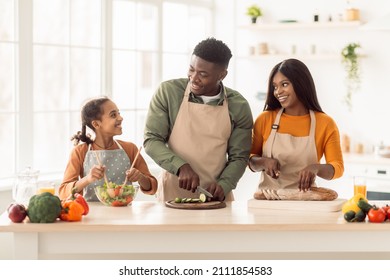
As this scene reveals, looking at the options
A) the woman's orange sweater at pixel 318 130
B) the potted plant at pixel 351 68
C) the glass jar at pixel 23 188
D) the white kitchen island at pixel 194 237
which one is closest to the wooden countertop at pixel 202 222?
the white kitchen island at pixel 194 237

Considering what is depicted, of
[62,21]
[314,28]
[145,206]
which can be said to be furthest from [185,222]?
Answer: [314,28]

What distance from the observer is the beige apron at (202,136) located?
3.26 metres

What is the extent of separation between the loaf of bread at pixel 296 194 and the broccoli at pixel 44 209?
2.88ft

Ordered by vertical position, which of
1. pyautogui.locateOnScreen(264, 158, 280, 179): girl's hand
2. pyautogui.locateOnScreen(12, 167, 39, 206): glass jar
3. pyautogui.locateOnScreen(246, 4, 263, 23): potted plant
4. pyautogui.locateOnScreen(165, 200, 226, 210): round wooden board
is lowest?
pyautogui.locateOnScreen(12, 167, 39, 206): glass jar

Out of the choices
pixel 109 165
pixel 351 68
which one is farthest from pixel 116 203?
pixel 351 68

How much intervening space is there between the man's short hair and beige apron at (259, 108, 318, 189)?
359mm

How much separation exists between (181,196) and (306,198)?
2.14 feet

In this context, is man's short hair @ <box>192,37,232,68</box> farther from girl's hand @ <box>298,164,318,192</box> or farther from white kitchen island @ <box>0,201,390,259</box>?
white kitchen island @ <box>0,201,390,259</box>

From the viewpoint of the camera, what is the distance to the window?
15.8 feet

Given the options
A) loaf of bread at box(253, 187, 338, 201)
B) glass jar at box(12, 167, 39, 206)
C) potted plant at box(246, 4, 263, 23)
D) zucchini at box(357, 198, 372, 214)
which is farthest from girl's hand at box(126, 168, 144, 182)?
potted plant at box(246, 4, 263, 23)

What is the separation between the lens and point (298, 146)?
317cm

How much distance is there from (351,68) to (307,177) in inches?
138

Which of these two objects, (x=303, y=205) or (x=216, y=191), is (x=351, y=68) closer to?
(x=216, y=191)
